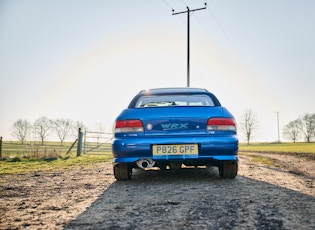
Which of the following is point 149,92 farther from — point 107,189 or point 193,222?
point 193,222

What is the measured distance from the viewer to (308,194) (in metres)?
3.32

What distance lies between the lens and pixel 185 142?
3.91 meters

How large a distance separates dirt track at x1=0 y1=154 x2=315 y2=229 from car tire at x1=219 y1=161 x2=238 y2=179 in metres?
0.28

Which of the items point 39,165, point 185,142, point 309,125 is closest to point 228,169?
point 185,142

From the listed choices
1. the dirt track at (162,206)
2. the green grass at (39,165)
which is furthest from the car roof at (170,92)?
the green grass at (39,165)

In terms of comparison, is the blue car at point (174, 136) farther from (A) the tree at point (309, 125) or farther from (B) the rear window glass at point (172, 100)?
(A) the tree at point (309, 125)

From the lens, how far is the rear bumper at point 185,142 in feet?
12.8

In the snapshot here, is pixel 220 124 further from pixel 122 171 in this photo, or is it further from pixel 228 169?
pixel 122 171

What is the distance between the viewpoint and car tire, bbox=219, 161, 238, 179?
4317 millimetres

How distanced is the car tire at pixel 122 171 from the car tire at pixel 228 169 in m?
1.47

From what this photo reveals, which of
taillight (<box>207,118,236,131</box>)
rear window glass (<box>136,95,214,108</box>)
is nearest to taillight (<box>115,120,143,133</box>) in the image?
rear window glass (<box>136,95,214,108</box>)

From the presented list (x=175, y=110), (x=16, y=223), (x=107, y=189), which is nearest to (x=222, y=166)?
(x=175, y=110)

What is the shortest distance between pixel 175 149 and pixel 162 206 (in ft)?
4.12

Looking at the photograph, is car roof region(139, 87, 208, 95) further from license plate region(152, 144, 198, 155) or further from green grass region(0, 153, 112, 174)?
green grass region(0, 153, 112, 174)
